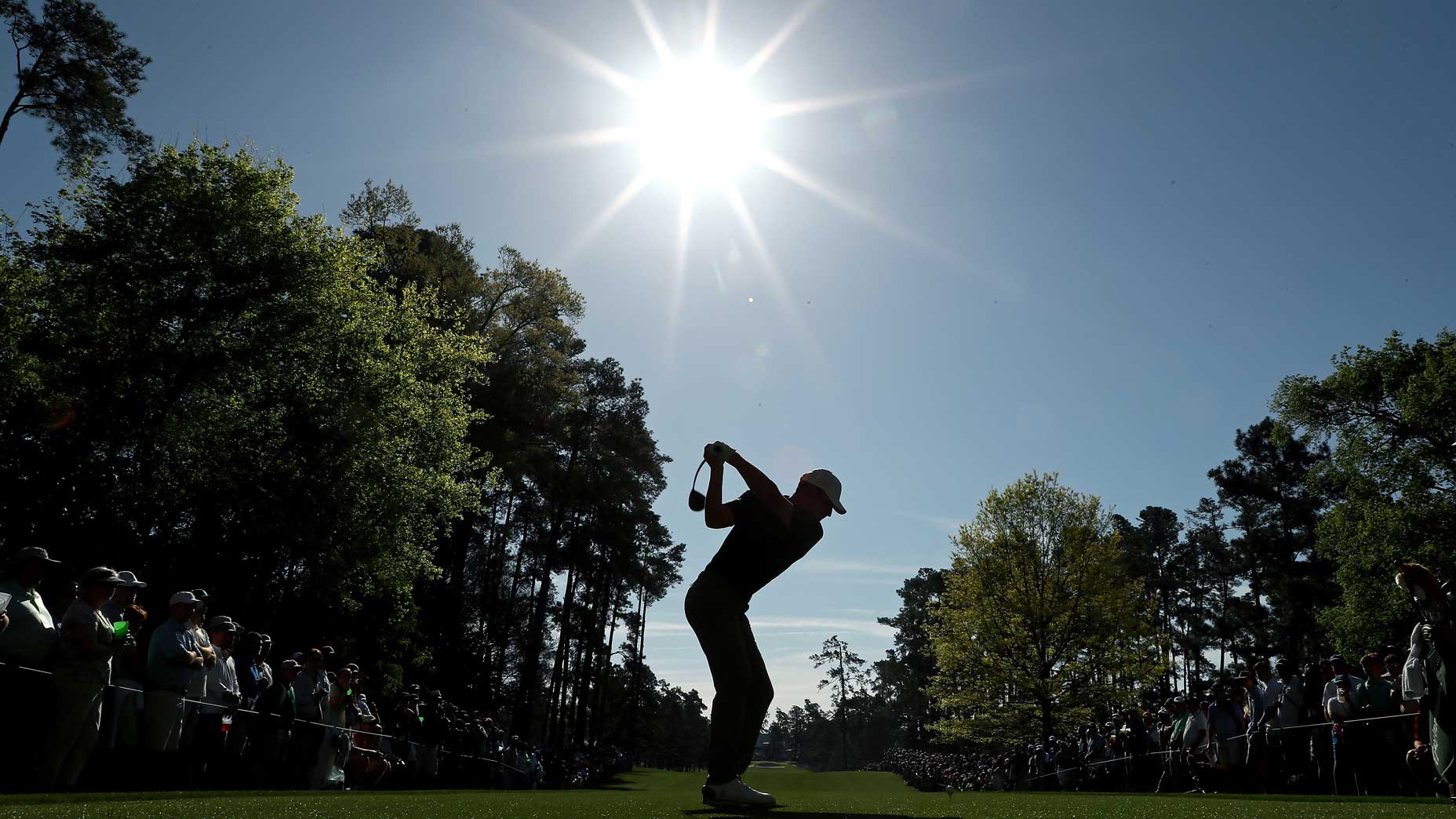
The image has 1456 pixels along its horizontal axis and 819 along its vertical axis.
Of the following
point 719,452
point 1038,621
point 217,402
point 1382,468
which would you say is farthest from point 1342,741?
point 1382,468

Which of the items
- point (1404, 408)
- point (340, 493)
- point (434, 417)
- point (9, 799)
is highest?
point (1404, 408)

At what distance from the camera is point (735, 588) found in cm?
455

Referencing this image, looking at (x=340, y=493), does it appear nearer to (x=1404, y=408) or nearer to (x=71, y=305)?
(x=71, y=305)

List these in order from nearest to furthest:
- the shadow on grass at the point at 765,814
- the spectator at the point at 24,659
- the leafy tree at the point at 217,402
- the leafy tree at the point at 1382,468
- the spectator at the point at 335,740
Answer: the shadow on grass at the point at 765,814 → the spectator at the point at 24,659 → the spectator at the point at 335,740 → the leafy tree at the point at 217,402 → the leafy tree at the point at 1382,468

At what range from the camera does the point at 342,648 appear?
24.7 meters

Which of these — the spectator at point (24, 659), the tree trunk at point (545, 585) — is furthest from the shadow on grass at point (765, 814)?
the tree trunk at point (545, 585)

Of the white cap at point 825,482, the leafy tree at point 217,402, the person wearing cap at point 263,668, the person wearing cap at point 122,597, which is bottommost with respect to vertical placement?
the person wearing cap at point 263,668

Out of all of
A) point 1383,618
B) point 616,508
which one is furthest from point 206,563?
point 1383,618

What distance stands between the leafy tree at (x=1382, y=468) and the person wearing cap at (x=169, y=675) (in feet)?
→ 117

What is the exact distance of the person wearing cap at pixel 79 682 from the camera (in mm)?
7070

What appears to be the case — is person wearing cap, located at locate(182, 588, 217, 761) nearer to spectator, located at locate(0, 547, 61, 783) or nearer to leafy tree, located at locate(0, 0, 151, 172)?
spectator, located at locate(0, 547, 61, 783)

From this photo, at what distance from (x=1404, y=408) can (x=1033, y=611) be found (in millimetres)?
15167

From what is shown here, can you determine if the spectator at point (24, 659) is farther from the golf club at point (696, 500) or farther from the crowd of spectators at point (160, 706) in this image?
the golf club at point (696, 500)

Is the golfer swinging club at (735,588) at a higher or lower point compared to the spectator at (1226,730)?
higher
